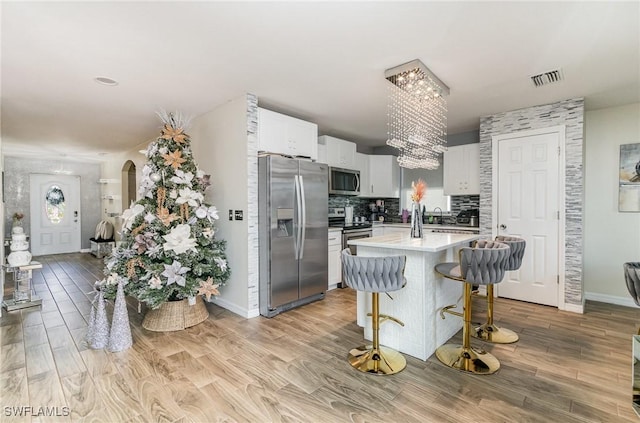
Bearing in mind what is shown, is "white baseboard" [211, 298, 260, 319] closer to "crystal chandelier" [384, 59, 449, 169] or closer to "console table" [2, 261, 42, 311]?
"console table" [2, 261, 42, 311]

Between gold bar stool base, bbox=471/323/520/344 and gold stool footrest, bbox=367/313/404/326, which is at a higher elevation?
gold stool footrest, bbox=367/313/404/326

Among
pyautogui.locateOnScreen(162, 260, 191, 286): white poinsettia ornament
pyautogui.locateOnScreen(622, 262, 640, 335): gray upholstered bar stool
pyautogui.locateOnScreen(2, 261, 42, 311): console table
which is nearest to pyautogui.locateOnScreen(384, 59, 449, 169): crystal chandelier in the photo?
pyautogui.locateOnScreen(622, 262, 640, 335): gray upholstered bar stool

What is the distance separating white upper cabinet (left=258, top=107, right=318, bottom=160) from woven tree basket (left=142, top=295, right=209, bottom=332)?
1.92 m

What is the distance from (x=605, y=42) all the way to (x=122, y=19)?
3.49 m

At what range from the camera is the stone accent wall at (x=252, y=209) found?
3414 millimetres

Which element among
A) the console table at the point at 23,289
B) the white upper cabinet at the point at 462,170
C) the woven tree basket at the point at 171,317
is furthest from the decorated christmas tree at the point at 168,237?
the white upper cabinet at the point at 462,170

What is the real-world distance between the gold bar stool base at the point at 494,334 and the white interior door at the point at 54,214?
9278 millimetres

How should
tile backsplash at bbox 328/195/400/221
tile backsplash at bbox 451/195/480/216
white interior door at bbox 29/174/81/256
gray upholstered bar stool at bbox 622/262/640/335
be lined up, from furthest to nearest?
white interior door at bbox 29/174/81/256 < tile backsplash at bbox 328/195/400/221 < tile backsplash at bbox 451/195/480/216 < gray upholstered bar stool at bbox 622/262/640/335

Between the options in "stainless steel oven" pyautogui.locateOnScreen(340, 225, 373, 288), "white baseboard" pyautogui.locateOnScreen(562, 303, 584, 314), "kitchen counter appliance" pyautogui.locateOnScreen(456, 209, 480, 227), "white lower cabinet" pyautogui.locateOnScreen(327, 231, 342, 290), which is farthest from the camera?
"kitchen counter appliance" pyautogui.locateOnScreen(456, 209, 480, 227)

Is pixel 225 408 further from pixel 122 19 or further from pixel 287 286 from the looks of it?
pixel 122 19

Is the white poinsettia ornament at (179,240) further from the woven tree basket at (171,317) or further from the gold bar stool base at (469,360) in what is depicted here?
the gold bar stool base at (469,360)

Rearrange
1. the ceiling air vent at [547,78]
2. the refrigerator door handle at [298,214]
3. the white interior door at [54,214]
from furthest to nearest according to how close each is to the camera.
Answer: the white interior door at [54,214] → the refrigerator door handle at [298,214] → the ceiling air vent at [547,78]

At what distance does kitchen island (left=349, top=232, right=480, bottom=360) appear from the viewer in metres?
2.46

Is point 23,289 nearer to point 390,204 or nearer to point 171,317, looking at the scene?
point 171,317
